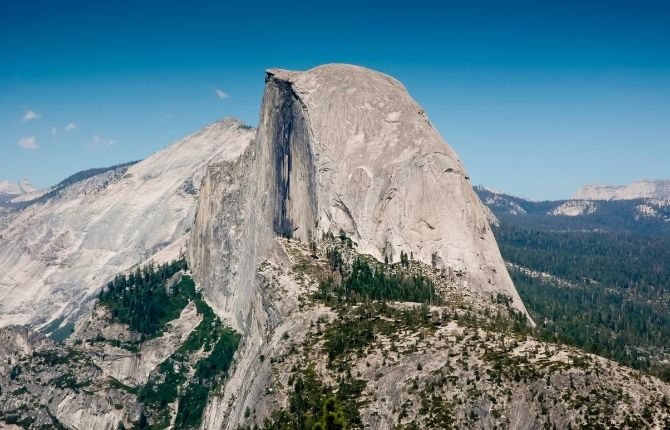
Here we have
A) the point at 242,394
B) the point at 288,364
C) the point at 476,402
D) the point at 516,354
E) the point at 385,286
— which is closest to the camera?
the point at 476,402

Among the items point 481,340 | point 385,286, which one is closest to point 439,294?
point 385,286

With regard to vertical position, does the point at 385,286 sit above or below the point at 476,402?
above

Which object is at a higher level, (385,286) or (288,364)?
(385,286)

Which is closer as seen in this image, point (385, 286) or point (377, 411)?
point (377, 411)

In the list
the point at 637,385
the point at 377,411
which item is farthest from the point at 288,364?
A: the point at 637,385

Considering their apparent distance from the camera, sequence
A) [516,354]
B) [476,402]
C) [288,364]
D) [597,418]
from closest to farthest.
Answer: [597,418] → [476,402] → [516,354] → [288,364]

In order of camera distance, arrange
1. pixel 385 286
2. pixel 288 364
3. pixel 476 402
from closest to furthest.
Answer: pixel 476 402
pixel 288 364
pixel 385 286

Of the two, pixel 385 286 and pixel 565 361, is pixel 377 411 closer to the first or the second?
pixel 565 361

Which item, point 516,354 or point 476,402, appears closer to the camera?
point 476,402

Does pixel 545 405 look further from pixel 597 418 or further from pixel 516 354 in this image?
pixel 516 354
